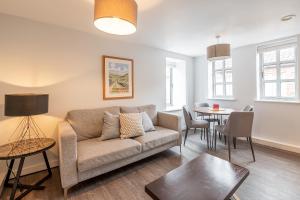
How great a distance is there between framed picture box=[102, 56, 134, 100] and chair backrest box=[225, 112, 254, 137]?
6.53 ft

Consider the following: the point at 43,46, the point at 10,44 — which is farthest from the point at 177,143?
the point at 10,44

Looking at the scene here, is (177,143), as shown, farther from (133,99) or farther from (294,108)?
(294,108)

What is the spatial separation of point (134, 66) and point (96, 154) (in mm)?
2058

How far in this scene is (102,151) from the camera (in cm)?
190

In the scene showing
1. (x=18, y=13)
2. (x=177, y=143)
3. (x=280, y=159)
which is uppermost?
(x=18, y=13)

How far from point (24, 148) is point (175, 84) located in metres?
3.94

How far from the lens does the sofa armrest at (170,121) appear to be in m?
2.86

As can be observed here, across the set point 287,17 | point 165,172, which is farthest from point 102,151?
point 287,17

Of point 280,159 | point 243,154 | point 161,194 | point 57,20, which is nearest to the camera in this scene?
point 161,194

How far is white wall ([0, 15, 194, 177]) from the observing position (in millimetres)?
2027

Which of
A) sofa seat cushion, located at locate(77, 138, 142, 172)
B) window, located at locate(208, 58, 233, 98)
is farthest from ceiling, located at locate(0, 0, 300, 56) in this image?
sofa seat cushion, located at locate(77, 138, 142, 172)

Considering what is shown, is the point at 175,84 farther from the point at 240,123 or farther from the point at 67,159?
the point at 67,159

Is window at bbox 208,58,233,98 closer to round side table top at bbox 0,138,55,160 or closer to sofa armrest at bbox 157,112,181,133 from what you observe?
sofa armrest at bbox 157,112,181,133

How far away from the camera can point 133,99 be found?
3299mm
